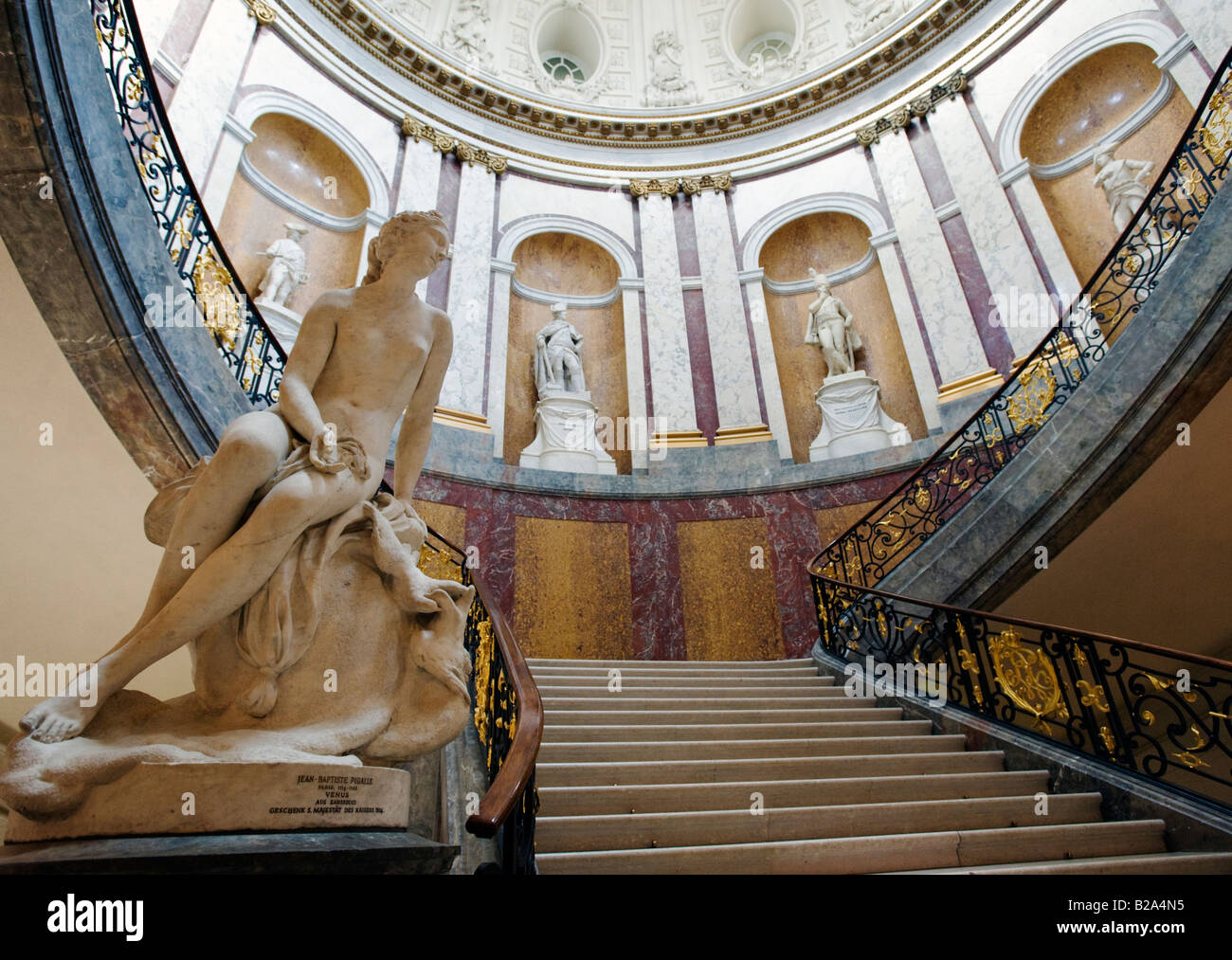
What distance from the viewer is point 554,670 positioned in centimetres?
586

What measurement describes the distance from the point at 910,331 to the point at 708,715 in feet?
23.4

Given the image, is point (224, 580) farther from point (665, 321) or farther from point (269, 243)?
point (665, 321)

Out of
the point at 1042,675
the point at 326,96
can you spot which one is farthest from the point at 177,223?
the point at 326,96

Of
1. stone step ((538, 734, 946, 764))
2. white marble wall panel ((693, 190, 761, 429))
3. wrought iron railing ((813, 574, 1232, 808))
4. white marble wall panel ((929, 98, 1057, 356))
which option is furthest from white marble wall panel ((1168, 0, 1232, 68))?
stone step ((538, 734, 946, 764))

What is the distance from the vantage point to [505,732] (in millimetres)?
3217

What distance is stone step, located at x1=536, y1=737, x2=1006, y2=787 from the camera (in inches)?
146

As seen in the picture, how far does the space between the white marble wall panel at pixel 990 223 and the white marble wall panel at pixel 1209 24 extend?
2346 mm

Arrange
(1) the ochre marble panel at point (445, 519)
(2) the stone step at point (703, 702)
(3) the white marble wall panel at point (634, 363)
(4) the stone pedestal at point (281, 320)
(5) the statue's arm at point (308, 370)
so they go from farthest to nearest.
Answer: (3) the white marble wall panel at point (634, 363) < (4) the stone pedestal at point (281, 320) < (1) the ochre marble panel at point (445, 519) < (2) the stone step at point (703, 702) < (5) the statue's arm at point (308, 370)

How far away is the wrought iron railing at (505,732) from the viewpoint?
2078 millimetres

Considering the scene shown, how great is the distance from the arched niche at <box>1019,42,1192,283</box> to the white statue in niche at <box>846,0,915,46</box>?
3.01 meters

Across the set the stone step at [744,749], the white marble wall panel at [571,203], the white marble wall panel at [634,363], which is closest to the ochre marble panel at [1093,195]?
the white marble wall panel at [634,363]

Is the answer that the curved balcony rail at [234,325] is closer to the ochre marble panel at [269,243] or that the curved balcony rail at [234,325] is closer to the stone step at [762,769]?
the stone step at [762,769]

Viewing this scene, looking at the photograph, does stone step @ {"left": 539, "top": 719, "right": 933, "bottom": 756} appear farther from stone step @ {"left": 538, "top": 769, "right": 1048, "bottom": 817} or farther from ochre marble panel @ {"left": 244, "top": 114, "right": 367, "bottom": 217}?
ochre marble panel @ {"left": 244, "top": 114, "right": 367, "bottom": 217}

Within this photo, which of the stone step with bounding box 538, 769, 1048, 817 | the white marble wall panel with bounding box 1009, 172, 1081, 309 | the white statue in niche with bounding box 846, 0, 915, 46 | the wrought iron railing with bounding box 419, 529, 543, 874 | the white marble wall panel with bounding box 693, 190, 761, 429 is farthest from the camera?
the white statue in niche with bounding box 846, 0, 915, 46
